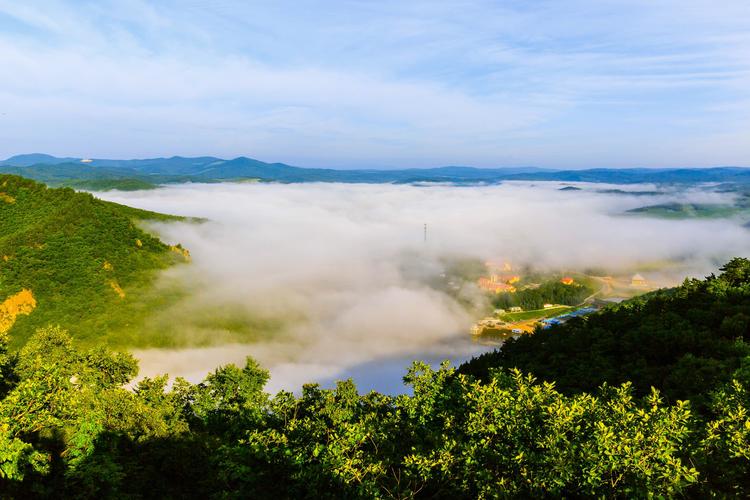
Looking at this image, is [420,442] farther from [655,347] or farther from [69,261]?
[69,261]

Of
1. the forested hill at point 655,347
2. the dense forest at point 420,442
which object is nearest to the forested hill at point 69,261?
the dense forest at point 420,442

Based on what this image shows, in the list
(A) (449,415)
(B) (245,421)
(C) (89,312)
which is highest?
(A) (449,415)

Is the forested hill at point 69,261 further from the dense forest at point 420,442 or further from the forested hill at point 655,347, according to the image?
the forested hill at point 655,347

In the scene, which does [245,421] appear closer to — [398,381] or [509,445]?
[509,445]

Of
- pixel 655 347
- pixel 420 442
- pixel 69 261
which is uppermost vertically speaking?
pixel 420 442

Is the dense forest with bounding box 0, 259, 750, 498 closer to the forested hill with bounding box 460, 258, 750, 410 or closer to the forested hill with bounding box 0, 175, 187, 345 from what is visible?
the forested hill with bounding box 460, 258, 750, 410

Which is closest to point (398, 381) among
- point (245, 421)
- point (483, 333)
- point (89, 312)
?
point (483, 333)

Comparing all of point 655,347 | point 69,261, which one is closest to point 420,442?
point 655,347

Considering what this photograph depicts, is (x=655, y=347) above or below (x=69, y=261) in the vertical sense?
above
